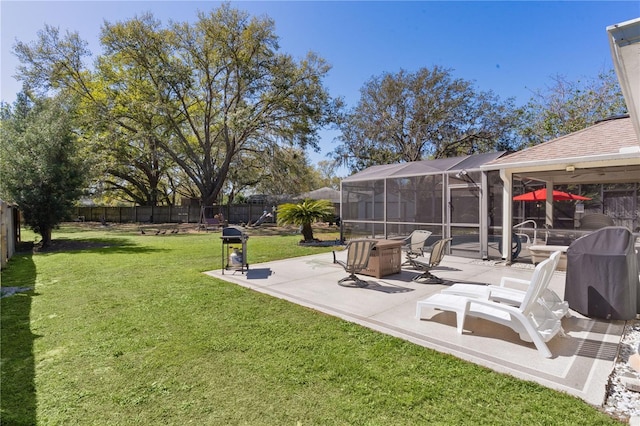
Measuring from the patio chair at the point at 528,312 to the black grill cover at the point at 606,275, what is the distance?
960 millimetres

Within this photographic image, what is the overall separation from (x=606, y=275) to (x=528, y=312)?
1628mm

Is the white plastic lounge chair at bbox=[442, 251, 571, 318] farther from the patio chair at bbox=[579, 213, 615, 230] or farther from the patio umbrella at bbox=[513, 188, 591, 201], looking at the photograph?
the patio umbrella at bbox=[513, 188, 591, 201]

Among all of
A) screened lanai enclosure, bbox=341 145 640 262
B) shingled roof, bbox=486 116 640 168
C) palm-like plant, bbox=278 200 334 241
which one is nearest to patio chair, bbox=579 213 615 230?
screened lanai enclosure, bbox=341 145 640 262

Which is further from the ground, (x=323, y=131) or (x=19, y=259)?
(x=323, y=131)

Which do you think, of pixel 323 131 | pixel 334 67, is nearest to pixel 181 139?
pixel 323 131

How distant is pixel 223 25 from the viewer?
818 inches

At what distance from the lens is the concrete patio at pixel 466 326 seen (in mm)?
2938

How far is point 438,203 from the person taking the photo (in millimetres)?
9672

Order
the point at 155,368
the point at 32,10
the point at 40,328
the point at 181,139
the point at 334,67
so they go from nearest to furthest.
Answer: the point at 155,368 < the point at 40,328 < the point at 32,10 < the point at 334,67 < the point at 181,139

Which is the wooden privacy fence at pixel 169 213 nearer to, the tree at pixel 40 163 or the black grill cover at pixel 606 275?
the tree at pixel 40 163

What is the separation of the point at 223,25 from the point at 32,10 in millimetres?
15504

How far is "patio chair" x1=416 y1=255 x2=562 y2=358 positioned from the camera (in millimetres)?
3342

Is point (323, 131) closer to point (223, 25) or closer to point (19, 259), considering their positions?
point (223, 25)

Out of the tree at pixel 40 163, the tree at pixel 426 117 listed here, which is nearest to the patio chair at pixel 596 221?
the tree at pixel 426 117
